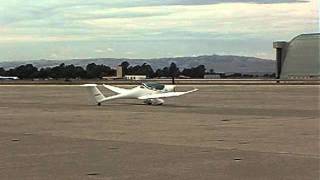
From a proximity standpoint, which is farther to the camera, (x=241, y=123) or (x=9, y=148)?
(x=241, y=123)

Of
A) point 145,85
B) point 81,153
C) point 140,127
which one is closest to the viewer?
point 81,153

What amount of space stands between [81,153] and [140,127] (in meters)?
8.00

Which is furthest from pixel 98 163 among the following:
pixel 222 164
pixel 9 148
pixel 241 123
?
pixel 241 123

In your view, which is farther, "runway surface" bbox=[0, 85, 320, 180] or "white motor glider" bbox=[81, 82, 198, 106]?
"white motor glider" bbox=[81, 82, 198, 106]

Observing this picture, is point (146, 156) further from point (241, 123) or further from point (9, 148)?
point (241, 123)

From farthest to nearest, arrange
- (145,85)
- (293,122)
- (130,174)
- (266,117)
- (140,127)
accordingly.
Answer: (145,85) → (266,117) → (293,122) → (140,127) → (130,174)

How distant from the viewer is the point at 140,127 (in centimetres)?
2350

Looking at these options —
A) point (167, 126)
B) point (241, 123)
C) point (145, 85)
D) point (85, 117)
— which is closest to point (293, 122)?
point (241, 123)

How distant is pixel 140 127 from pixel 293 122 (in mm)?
5920

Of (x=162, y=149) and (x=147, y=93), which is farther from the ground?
(x=147, y=93)

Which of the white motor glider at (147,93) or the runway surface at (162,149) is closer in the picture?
the runway surface at (162,149)

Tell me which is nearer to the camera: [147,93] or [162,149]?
[162,149]

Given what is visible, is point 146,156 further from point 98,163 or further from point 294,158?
point 294,158

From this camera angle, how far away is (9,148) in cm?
1686
